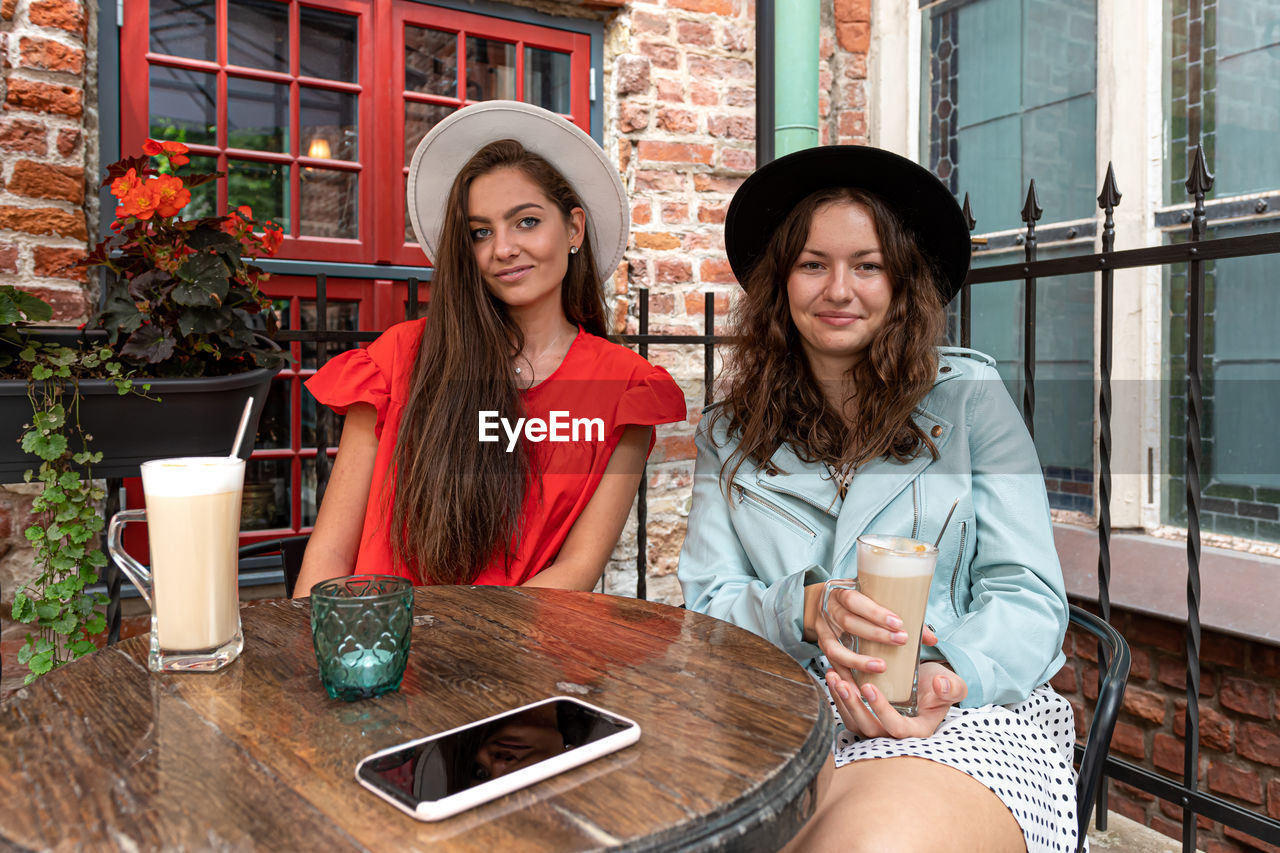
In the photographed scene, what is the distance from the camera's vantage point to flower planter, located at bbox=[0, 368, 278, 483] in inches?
61.2

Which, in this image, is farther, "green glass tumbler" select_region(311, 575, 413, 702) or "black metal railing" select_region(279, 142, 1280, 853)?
"black metal railing" select_region(279, 142, 1280, 853)

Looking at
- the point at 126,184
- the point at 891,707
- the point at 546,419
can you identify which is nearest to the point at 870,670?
the point at 891,707

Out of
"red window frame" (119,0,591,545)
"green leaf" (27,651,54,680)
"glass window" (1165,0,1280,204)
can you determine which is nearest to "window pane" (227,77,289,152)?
"red window frame" (119,0,591,545)

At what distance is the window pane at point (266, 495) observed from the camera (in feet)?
9.54

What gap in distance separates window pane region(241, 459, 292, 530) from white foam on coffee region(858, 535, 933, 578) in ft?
7.94

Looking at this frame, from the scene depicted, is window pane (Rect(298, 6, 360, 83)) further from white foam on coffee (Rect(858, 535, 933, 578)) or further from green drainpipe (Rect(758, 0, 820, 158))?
white foam on coffee (Rect(858, 535, 933, 578))

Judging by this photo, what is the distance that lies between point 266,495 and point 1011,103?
3132mm

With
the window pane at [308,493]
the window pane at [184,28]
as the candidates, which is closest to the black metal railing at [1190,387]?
the window pane at [308,493]

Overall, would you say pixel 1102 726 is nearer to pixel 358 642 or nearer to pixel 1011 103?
pixel 358 642

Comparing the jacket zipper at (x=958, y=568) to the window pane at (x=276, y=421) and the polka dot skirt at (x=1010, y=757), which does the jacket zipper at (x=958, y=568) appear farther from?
the window pane at (x=276, y=421)

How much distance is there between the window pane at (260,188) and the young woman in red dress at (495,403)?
52.2 inches

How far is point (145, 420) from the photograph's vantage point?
5.33 feet

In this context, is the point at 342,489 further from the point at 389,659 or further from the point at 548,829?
the point at 548,829

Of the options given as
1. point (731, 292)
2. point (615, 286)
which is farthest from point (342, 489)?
point (731, 292)
